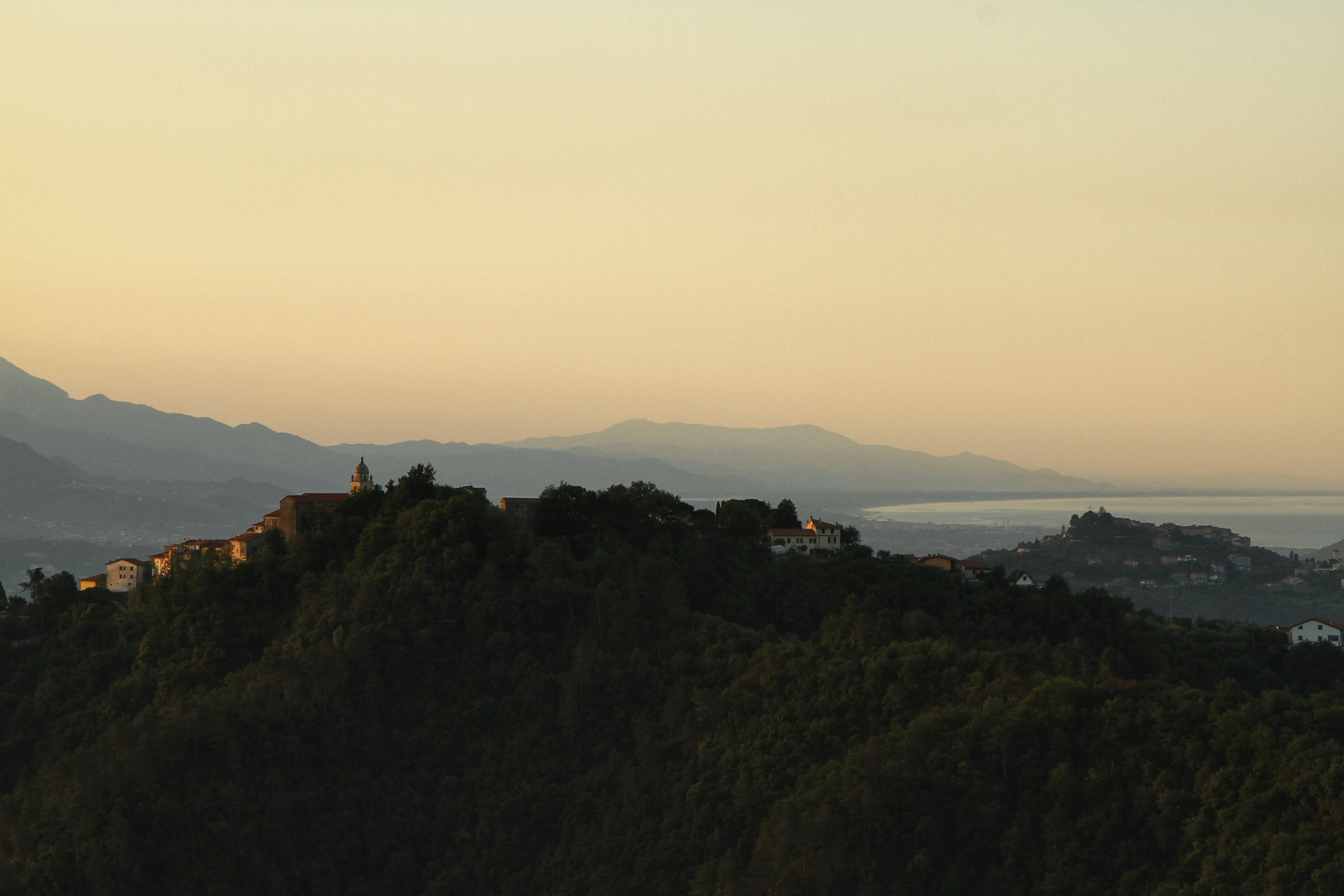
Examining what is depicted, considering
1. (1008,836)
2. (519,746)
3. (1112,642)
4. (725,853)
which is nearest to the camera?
(1008,836)

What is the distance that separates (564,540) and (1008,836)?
980 inches

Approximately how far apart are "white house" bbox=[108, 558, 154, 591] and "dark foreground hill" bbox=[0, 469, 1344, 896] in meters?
9.83

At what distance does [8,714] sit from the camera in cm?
5134

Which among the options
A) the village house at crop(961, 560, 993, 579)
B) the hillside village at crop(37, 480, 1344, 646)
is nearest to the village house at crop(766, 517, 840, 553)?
the village house at crop(961, 560, 993, 579)

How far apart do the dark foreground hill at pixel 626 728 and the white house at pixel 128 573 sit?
9.83 meters

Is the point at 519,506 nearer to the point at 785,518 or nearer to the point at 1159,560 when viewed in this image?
the point at 785,518

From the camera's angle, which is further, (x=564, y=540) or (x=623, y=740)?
(x=564, y=540)

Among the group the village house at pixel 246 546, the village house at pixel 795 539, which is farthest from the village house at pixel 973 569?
the village house at pixel 246 546

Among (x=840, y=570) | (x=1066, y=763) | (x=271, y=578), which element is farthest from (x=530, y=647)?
(x=1066, y=763)

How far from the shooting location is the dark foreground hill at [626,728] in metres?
32.9

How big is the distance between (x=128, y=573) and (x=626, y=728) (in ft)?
121

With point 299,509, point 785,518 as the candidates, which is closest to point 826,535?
point 785,518

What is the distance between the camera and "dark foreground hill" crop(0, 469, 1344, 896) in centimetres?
3294

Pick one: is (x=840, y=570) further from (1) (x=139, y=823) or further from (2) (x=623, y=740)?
(1) (x=139, y=823)
